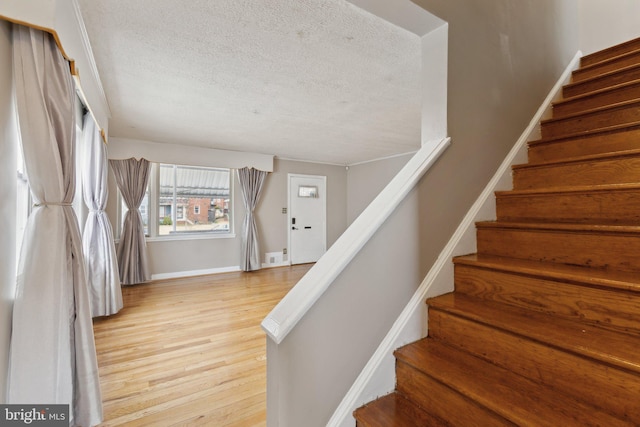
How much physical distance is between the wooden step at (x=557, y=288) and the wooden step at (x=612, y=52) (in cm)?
226

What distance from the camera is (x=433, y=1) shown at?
1.34 metres

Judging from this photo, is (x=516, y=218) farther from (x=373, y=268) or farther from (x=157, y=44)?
(x=157, y=44)

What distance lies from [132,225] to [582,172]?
528cm

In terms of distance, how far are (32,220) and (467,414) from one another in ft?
6.51

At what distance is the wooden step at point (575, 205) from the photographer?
1.16 meters

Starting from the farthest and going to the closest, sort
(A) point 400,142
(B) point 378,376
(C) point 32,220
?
(A) point 400,142 → (C) point 32,220 → (B) point 378,376

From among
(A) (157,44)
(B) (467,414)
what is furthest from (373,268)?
(A) (157,44)

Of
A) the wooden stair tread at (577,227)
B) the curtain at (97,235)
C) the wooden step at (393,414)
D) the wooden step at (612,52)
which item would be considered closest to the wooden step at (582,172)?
the wooden stair tread at (577,227)

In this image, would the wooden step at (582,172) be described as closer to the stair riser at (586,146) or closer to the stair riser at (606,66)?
the stair riser at (586,146)

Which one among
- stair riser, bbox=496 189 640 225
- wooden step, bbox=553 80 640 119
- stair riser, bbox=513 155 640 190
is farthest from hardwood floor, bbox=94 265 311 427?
wooden step, bbox=553 80 640 119

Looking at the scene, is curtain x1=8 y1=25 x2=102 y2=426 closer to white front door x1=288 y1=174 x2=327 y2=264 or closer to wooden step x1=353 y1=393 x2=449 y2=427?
wooden step x1=353 y1=393 x2=449 y2=427

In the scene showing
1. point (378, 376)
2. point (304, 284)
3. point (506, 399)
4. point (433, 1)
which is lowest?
point (378, 376)

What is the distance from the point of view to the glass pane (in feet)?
15.9

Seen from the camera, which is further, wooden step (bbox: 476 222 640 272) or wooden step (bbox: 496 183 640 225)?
wooden step (bbox: 496 183 640 225)
